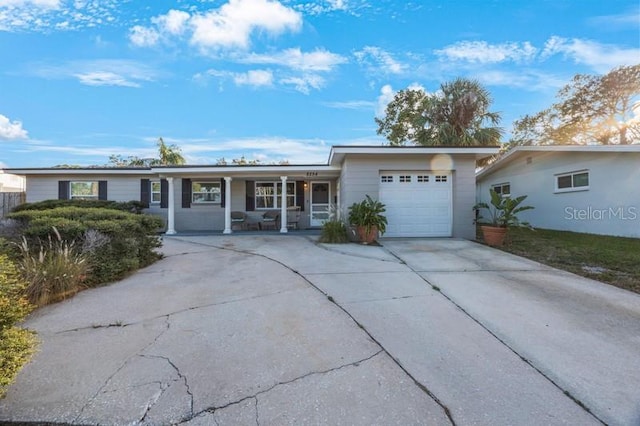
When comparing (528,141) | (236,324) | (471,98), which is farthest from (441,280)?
(528,141)

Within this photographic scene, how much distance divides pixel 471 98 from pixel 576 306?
13.9 meters

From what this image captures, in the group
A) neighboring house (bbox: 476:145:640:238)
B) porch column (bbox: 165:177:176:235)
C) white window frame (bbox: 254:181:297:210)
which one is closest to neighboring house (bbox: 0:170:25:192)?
Result: porch column (bbox: 165:177:176:235)

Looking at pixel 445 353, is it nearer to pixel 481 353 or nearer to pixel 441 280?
pixel 481 353

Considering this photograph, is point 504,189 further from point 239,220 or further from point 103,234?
point 103,234

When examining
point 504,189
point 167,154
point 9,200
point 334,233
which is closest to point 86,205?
point 9,200

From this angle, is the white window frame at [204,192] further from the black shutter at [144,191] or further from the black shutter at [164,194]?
the black shutter at [144,191]

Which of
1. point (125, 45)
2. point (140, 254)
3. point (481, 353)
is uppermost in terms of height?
point (125, 45)

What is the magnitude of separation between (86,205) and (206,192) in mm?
4643

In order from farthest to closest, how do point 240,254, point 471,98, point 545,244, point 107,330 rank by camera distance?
point 471,98 < point 545,244 < point 240,254 < point 107,330

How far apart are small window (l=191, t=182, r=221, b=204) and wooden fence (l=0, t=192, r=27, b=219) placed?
8.15 meters

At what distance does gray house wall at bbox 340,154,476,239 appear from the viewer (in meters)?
9.35

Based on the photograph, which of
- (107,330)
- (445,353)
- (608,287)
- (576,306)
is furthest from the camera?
(608,287)

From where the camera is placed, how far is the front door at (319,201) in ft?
45.0

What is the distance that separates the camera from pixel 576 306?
3695mm
